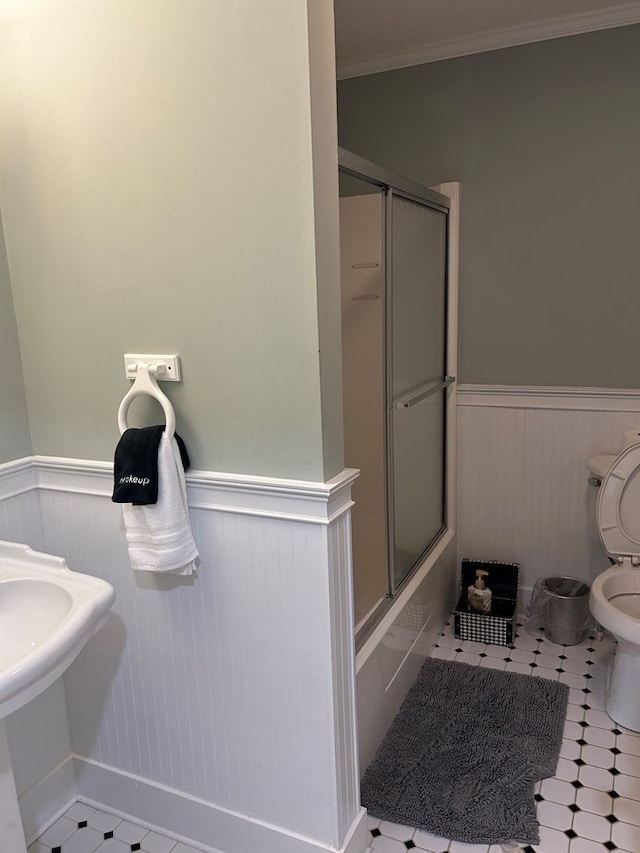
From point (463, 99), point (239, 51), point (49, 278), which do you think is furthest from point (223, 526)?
point (463, 99)

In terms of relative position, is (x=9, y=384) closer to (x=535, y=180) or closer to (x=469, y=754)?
(x=469, y=754)

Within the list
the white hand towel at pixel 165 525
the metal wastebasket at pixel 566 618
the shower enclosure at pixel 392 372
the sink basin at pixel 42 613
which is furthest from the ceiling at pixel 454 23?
the metal wastebasket at pixel 566 618

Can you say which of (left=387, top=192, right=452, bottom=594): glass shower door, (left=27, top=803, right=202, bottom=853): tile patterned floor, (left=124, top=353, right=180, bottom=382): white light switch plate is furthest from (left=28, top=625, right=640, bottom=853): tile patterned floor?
(left=124, top=353, right=180, bottom=382): white light switch plate

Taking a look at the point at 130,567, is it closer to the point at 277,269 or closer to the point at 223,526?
the point at 223,526

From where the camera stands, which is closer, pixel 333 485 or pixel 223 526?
pixel 333 485

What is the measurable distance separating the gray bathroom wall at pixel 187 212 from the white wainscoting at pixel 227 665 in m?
0.14

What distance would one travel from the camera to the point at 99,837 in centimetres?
172

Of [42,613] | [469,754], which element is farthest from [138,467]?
[469,754]

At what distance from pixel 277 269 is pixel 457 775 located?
1558 millimetres

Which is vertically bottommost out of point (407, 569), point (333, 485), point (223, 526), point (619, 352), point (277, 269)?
point (407, 569)

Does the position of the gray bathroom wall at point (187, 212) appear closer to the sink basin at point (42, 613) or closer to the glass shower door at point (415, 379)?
the sink basin at point (42, 613)

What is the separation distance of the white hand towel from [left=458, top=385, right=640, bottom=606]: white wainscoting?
65.5 inches

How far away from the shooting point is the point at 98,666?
1.76 metres

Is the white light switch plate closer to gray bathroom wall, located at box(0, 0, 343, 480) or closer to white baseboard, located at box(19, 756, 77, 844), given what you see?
gray bathroom wall, located at box(0, 0, 343, 480)
